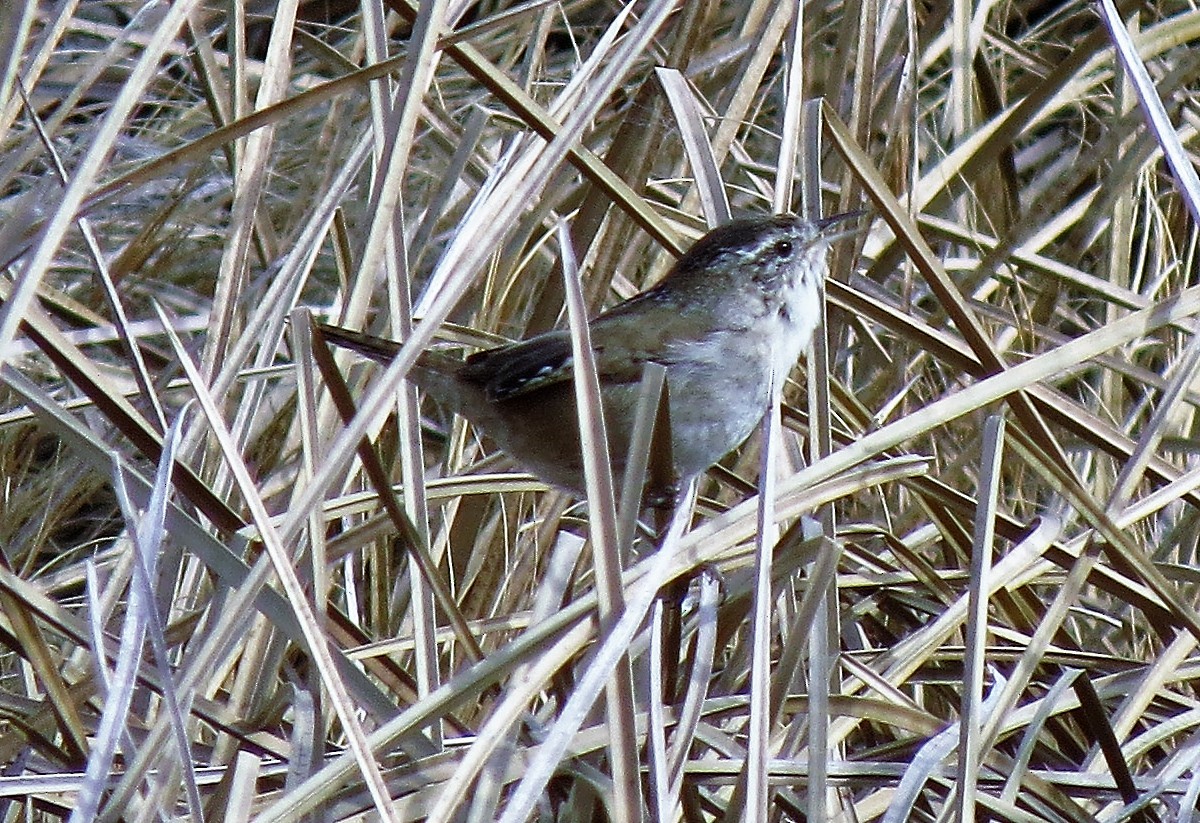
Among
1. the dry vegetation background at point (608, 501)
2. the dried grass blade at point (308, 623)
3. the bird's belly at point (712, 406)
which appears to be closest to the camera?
the dried grass blade at point (308, 623)

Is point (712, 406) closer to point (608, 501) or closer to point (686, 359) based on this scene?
point (686, 359)

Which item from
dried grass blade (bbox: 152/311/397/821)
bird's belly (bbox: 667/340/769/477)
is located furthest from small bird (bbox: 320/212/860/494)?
dried grass blade (bbox: 152/311/397/821)

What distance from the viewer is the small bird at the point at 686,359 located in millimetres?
2721

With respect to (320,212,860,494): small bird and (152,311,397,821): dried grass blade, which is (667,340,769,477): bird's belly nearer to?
(320,212,860,494): small bird

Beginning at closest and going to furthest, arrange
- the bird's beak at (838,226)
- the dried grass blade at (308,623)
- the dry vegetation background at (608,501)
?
1. the dried grass blade at (308,623)
2. the dry vegetation background at (608,501)
3. the bird's beak at (838,226)

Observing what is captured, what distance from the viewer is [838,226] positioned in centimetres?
304

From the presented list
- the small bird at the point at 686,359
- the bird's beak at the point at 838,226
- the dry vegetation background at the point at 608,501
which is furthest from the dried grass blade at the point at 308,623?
the bird's beak at the point at 838,226

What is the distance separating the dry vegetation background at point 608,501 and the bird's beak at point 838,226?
0.05 metres

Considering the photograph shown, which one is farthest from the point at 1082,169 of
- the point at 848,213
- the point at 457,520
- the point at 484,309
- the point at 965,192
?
the point at 457,520

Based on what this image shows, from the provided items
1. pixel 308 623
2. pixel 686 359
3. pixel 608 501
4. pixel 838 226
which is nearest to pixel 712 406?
pixel 686 359

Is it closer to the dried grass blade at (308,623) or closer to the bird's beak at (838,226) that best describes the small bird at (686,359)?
the bird's beak at (838,226)

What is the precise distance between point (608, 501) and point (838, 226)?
1427 millimetres

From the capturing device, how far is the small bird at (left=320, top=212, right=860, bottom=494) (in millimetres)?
2721

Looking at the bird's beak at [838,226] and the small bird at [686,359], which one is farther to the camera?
the bird's beak at [838,226]
